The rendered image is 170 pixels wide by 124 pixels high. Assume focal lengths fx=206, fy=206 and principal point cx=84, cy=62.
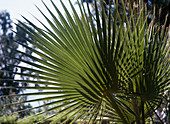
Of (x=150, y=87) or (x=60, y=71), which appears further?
(x=150, y=87)

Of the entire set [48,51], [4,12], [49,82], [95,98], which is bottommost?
[95,98]

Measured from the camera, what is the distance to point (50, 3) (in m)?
1.20

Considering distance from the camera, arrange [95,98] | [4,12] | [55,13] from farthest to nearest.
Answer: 1. [4,12]
2. [55,13]
3. [95,98]

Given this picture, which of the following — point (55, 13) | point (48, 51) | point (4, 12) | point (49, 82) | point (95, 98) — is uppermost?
point (4, 12)

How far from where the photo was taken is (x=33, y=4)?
119cm

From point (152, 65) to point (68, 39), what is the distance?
561 mm

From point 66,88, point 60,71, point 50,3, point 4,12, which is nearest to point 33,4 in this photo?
point 50,3

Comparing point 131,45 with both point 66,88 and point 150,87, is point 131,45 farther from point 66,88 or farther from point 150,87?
point 66,88

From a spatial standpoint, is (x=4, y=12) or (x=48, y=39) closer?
(x=48, y=39)

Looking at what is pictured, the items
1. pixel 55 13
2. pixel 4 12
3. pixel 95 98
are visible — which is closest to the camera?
pixel 95 98

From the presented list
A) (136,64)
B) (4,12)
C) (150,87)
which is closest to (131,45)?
(136,64)

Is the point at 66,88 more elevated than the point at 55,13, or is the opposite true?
the point at 55,13

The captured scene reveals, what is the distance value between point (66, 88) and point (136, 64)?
457mm

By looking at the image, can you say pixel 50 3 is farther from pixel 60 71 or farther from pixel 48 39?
pixel 60 71
